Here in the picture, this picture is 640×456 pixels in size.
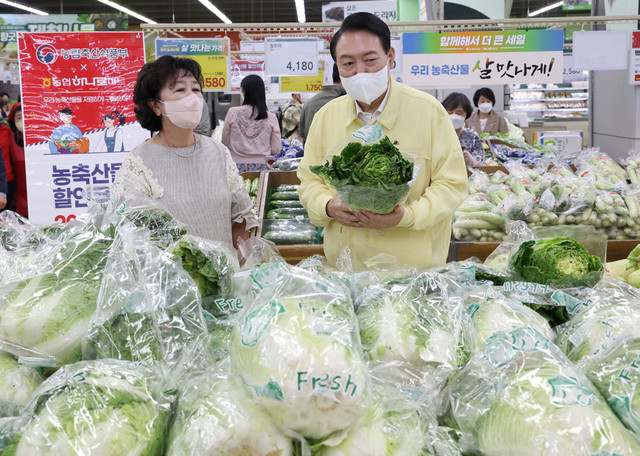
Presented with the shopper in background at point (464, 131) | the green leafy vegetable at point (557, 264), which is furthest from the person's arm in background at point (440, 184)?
the shopper in background at point (464, 131)

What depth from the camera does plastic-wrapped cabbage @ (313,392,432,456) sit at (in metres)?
0.98

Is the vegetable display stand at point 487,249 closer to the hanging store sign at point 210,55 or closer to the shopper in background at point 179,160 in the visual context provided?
the shopper in background at point 179,160

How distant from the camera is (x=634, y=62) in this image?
6234mm

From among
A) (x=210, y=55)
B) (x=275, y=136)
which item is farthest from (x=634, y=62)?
(x=210, y=55)

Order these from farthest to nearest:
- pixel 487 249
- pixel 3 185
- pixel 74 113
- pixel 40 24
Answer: pixel 40 24 → pixel 3 185 → pixel 74 113 → pixel 487 249

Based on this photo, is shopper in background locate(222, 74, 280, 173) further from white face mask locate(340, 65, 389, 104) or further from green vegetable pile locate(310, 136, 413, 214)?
green vegetable pile locate(310, 136, 413, 214)

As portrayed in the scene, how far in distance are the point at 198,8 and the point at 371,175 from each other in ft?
80.7

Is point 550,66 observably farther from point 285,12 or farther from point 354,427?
point 285,12

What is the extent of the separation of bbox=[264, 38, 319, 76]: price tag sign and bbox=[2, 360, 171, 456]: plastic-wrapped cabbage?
5.21 meters

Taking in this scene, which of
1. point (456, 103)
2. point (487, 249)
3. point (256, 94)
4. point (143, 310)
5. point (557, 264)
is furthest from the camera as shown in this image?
point (256, 94)

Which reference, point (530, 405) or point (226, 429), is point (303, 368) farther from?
point (530, 405)

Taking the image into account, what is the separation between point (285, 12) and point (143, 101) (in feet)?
83.5

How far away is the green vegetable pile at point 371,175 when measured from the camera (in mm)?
2334

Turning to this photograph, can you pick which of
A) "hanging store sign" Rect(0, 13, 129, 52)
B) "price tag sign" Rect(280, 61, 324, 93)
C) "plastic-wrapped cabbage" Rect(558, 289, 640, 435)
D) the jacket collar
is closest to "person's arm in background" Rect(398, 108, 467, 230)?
the jacket collar
